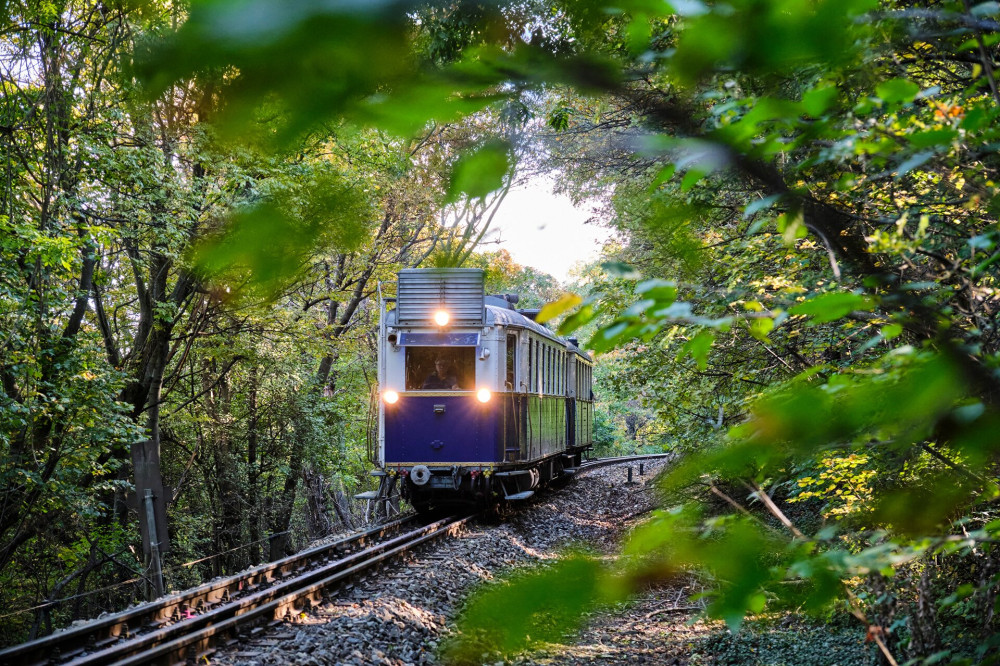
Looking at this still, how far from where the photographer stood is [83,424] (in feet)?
36.3

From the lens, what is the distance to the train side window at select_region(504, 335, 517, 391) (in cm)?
1230

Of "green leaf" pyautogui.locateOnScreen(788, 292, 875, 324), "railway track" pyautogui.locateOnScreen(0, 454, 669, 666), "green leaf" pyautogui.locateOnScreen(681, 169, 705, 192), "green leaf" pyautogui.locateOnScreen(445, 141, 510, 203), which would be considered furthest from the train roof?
"green leaf" pyautogui.locateOnScreen(788, 292, 875, 324)

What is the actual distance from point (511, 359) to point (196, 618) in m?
6.95

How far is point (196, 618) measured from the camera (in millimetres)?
6391

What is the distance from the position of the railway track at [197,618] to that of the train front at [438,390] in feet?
7.43

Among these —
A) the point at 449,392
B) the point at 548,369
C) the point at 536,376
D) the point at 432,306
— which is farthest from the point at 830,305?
the point at 548,369

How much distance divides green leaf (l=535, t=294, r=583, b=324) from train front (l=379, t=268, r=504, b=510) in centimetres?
1053

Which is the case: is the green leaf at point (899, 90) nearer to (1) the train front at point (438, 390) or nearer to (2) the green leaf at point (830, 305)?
(2) the green leaf at point (830, 305)

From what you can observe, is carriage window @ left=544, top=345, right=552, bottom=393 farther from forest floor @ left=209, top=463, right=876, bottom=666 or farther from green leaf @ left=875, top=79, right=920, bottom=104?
green leaf @ left=875, top=79, right=920, bottom=104

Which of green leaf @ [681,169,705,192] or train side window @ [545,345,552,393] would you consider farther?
train side window @ [545,345,552,393]

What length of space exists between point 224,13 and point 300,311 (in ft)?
53.7

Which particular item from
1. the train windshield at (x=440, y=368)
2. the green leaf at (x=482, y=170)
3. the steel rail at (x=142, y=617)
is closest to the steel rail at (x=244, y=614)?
the steel rail at (x=142, y=617)

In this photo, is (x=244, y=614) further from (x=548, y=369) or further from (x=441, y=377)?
(x=548, y=369)

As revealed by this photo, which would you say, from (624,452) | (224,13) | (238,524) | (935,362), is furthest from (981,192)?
(624,452)
